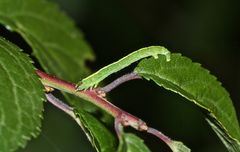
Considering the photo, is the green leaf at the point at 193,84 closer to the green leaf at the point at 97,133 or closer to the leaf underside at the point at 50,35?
the green leaf at the point at 97,133

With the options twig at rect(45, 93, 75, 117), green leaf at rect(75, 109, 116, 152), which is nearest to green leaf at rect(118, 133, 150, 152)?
green leaf at rect(75, 109, 116, 152)

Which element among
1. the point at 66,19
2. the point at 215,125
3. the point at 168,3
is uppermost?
the point at 168,3

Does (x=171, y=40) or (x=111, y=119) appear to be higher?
(x=171, y=40)

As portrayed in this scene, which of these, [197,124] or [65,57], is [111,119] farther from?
[197,124]

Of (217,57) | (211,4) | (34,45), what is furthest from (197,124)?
(34,45)

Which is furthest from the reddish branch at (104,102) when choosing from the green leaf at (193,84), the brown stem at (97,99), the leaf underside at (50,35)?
the leaf underside at (50,35)

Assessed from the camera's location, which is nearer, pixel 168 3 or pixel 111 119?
pixel 111 119

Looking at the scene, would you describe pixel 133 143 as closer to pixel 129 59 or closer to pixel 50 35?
pixel 129 59
